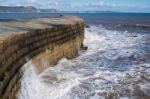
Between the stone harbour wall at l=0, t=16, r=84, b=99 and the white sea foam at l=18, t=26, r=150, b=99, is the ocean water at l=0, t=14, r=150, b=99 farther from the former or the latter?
the stone harbour wall at l=0, t=16, r=84, b=99

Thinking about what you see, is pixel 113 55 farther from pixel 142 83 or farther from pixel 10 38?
pixel 10 38

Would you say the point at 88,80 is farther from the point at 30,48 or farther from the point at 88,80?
the point at 30,48

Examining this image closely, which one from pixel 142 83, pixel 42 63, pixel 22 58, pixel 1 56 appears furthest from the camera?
pixel 42 63

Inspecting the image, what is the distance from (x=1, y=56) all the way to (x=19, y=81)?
221 centimetres

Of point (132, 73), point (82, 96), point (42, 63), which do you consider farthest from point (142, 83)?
point (42, 63)

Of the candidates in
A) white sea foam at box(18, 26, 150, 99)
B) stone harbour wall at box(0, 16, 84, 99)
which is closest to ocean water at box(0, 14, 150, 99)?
white sea foam at box(18, 26, 150, 99)

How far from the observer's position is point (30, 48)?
11516 millimetres

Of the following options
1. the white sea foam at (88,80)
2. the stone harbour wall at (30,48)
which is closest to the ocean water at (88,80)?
the white sea foam at (88,80)

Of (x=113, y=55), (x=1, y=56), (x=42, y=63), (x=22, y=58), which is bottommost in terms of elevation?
(x=113, y=55)

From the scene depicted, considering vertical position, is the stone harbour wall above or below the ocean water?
above

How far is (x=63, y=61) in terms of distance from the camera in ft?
51.7

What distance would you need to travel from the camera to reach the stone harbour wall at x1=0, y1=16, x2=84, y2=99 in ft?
26.5

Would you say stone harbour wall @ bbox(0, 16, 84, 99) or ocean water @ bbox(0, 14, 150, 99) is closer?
stone harbour wall @ bbox(0, 16, 84, 99)

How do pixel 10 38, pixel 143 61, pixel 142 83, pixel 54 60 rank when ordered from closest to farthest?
pixel 10 38 < pixel 142 83 < pixel 54 60 < pixel 143 61
